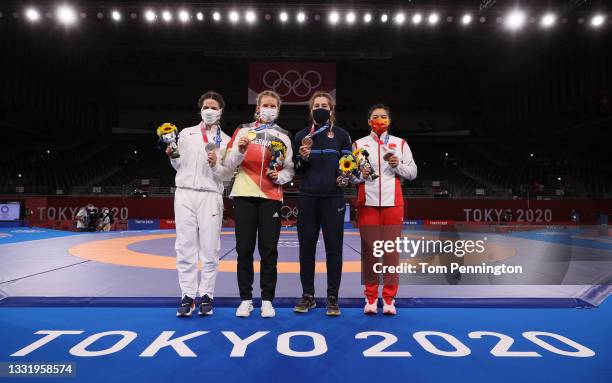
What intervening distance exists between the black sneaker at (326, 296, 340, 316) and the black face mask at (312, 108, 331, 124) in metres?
1.70

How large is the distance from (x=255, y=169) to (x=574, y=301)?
3442 millimetres

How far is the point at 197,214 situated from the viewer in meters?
3.49

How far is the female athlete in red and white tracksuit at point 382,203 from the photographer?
3420mm

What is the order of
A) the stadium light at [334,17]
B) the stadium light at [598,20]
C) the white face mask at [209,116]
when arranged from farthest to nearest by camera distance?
the stadium light at [334,17] < the stadium light at [598,20] < the white face mask at [209,116]

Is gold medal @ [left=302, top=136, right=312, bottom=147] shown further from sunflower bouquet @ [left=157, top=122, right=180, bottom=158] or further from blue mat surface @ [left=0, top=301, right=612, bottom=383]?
blue mat surface @ [left=0, top=301, right=612, bottom=383]

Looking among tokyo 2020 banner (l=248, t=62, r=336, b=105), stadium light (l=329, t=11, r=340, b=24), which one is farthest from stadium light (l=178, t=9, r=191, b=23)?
stadium light (l=329, t=11, r=340, b=24)

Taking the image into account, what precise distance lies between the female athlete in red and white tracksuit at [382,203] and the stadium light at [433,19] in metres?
13.5

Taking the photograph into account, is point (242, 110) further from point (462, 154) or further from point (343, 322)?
point (343, 322)

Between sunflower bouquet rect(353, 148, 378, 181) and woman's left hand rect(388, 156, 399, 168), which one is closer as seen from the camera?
sunflower bouquet rect(353, 148, 378, 181)

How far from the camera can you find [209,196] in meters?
3.52

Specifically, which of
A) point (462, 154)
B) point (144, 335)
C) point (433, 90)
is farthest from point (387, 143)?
point (462, 154)

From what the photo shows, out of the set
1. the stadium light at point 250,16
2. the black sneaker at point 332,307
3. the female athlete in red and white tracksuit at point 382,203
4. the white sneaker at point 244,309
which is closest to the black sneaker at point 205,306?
the white sneaker at point 244,309

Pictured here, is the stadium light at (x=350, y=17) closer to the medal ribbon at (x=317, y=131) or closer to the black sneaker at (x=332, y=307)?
the medal ribbon at (x=317, y=131)

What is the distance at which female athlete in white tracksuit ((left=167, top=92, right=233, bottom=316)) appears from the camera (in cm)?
341
